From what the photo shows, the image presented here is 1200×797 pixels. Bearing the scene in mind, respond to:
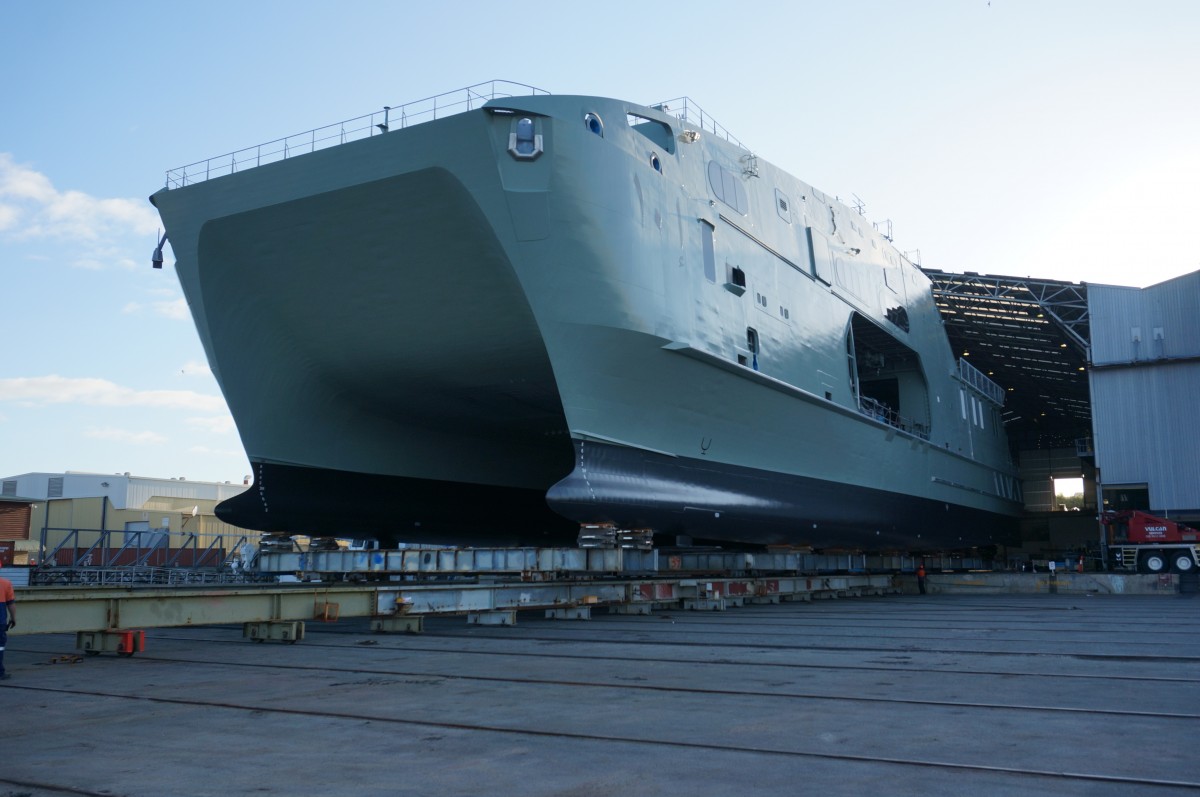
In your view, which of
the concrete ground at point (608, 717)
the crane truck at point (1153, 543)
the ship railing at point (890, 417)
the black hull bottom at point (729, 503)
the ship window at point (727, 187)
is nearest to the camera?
the concrete ground at point (608, 717)

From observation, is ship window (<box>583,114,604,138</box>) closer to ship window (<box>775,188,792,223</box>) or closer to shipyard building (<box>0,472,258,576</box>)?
ship window (<box>775,188,792,223</box>)

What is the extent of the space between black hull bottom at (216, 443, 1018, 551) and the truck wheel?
183 inches

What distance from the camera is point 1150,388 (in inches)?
906

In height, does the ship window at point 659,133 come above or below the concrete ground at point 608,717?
above

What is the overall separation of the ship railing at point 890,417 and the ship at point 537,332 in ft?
2.10

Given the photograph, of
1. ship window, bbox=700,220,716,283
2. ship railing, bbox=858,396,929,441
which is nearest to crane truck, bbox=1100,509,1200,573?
ship railing, bbox=858,396,929,441

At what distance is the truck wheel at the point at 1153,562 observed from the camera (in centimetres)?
2077

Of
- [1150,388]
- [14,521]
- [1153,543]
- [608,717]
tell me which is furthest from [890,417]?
[14,521]

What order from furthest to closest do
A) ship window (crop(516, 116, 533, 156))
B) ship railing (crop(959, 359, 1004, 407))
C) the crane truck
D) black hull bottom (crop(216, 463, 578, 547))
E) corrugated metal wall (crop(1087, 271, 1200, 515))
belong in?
ship railing (crop(959, 359, 1004, 407)) < corrugated metal wall (crop(1087, 271, 1200, 515)) < the crane truck < black hull bottom (crop(216, 463, 578, 547)) < ship window (crop(516, 116, 533, 156))

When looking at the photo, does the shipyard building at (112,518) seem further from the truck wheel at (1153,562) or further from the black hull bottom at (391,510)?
the truck wheel at (1153,562)

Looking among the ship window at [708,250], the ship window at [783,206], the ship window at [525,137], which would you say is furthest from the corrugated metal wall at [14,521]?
the ship window at [783,206]

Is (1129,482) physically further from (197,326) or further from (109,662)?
(109,662)

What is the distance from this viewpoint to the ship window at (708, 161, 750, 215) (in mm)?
14773

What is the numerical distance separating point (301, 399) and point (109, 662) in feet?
26.1
